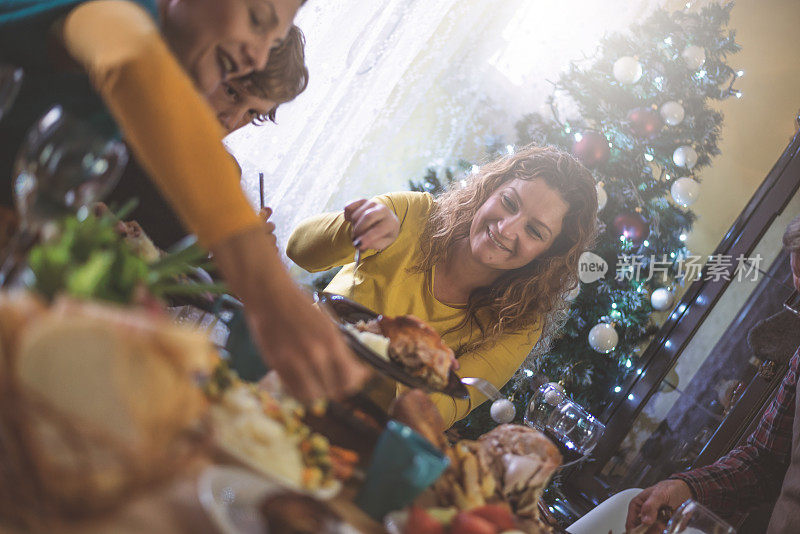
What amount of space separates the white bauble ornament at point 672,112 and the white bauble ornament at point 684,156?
0.16 metres

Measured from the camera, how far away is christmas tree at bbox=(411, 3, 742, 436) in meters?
3.56

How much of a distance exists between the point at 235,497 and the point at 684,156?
3519 mm

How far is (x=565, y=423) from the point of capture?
242 centimetres

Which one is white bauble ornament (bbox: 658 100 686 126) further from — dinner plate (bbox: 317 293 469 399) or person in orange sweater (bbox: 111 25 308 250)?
dinner plate (bbox: 317 293 469 399)

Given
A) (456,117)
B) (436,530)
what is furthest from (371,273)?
(456,117)

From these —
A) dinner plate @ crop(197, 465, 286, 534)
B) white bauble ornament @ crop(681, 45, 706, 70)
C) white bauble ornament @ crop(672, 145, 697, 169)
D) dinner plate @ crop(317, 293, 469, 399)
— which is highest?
white bauble ornament @ crop(681, 45, 706, 70)

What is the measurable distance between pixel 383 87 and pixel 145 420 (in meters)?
3.47

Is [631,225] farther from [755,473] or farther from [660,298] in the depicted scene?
[755,473]

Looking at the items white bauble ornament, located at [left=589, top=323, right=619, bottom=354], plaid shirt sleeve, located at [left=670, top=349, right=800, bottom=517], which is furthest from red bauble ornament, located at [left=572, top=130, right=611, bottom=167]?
plaid shirt sleeve, located at [left=670, top=349, right=800, bottom=517]

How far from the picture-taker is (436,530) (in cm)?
71

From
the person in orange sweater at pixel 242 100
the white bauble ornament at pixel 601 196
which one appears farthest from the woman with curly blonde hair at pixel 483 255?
the white bauble ornament at pixel 601 196

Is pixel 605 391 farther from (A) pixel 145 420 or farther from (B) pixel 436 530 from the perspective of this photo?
(A) pixel 145 420

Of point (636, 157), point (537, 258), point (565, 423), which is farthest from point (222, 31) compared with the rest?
point (636, 157)

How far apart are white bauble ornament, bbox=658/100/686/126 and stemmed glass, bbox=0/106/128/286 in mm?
3461
